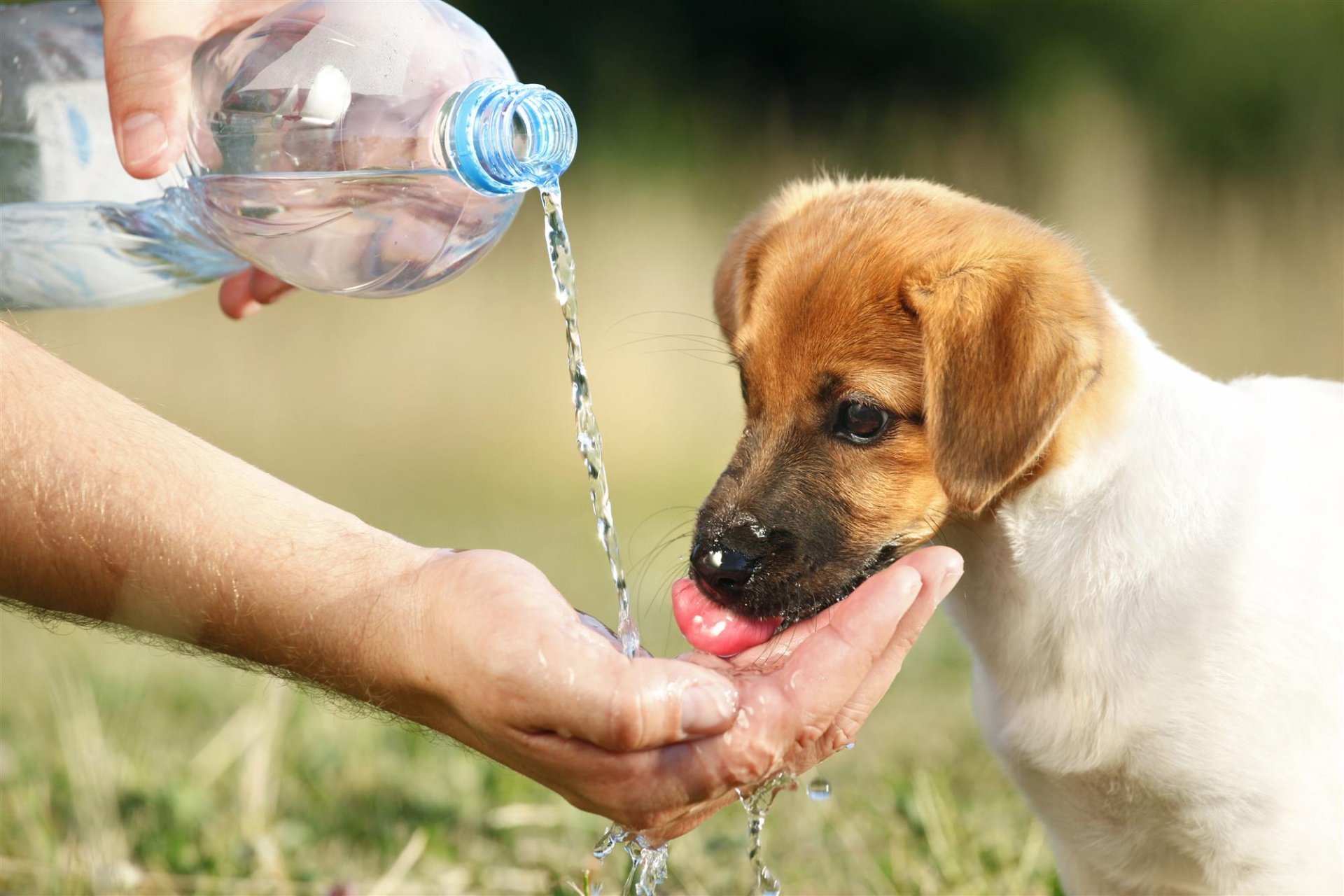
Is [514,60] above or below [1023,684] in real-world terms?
above

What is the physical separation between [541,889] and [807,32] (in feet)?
39.8

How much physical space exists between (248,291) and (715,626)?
1.80 metres

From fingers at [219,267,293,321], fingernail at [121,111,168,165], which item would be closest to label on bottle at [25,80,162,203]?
fingers at [219,267,293,321]

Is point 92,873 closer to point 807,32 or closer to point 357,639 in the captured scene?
point 357,639

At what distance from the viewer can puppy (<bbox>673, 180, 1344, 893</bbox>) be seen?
257 centimetres

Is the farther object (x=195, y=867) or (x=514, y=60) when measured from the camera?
(x=514, y=60)

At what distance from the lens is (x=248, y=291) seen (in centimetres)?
374

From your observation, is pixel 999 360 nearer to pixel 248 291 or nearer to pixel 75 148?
pixel 248 291

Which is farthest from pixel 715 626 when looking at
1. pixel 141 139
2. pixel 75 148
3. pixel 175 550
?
pixel 75 148

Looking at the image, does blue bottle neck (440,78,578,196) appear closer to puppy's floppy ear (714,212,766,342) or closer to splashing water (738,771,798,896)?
puppy's floppy ear (714,212,766,342)

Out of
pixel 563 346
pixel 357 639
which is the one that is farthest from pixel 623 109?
pixel 357 639

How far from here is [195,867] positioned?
3332 mm

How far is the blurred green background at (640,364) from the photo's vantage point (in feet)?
11.6

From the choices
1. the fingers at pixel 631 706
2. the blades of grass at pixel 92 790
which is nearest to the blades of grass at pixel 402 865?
the blades of grass at pixel 92 790
